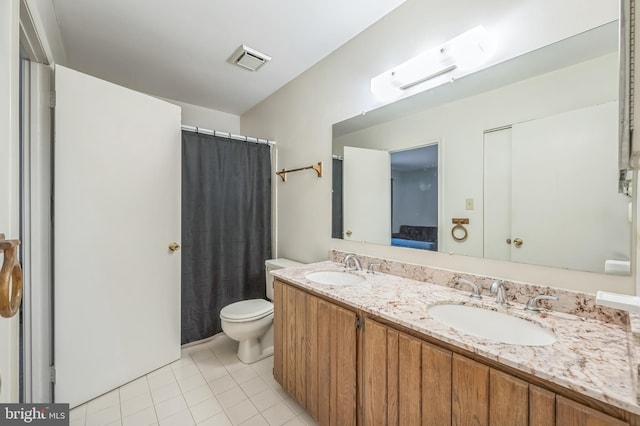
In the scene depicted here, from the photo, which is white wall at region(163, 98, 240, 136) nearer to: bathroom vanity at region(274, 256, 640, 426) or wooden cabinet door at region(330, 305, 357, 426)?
bathroom vanity at region(274, 256, 640, 426)

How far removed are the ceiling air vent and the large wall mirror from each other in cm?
101

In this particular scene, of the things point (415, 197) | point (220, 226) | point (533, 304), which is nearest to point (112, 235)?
point (220, 226)

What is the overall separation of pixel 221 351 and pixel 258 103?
251cm

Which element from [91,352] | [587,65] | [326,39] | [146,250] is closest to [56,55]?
[146,250]

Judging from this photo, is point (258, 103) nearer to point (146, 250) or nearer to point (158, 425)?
point (146, 250)

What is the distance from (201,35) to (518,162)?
2.09 m

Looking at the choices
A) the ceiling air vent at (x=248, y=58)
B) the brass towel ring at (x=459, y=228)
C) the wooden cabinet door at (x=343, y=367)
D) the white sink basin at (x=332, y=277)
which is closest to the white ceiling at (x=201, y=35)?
the ceiling air vent at (x=248, y=58)

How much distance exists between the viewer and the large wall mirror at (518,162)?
1.00 m

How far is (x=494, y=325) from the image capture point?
3.59 feet

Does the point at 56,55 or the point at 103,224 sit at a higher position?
the point at 56,55

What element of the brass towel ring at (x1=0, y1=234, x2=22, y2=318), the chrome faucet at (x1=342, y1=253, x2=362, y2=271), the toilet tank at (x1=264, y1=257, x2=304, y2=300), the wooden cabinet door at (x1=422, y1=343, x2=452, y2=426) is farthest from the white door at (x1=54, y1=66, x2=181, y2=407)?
the wooden cabinet door at (x1=422, y1=343, x2=452, y2=426)

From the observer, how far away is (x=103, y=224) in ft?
5.67

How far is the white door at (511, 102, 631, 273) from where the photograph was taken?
99cm

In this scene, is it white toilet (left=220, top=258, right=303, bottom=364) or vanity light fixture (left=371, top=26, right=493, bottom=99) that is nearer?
vanity light fixture (left=371, top=26, right=493, bottom=99)
